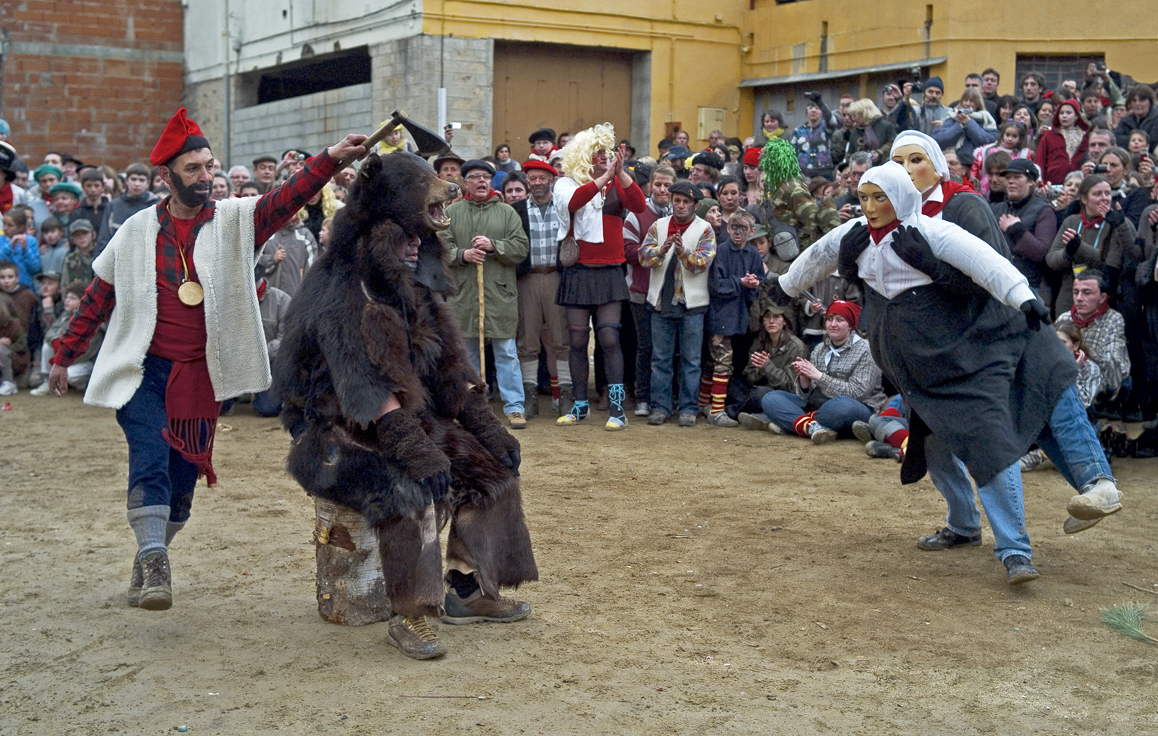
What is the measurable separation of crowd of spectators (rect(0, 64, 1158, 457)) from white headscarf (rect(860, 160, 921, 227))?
2.71 m

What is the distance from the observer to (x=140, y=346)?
4746 mm

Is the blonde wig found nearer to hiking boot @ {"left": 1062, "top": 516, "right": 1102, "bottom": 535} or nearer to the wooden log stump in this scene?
hiking boot @ {"left": 1062, "top": 516, "right": 1102, "bottom": 535}

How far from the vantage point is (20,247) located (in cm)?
1161

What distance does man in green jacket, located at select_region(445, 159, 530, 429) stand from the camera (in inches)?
368

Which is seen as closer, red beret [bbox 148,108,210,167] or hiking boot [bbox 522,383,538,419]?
red beret [bbox 148,108,210,167]

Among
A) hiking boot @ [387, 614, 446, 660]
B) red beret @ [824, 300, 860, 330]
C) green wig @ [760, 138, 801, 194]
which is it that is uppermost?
green wig @ [760, 138, 801, 194]

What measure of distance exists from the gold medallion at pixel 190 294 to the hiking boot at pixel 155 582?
39.7 inches

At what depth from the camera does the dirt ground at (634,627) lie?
3.93m

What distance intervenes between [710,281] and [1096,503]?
4481 millimetres

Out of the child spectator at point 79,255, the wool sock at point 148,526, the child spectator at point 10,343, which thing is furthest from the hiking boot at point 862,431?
the child spectator at point 10,343

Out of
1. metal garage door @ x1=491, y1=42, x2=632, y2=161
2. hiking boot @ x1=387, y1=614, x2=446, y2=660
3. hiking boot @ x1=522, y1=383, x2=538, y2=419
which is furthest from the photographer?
metal garage door @ x1=491, y1=42, x2=632, y2=161

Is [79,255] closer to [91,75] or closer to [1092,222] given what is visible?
[1092,222]

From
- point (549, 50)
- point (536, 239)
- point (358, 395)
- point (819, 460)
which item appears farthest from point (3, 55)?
point (358, 395)

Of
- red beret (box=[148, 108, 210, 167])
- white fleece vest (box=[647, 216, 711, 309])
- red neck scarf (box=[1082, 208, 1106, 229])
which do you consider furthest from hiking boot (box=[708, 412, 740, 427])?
red beret (box=[148, 108, 210, 167])
